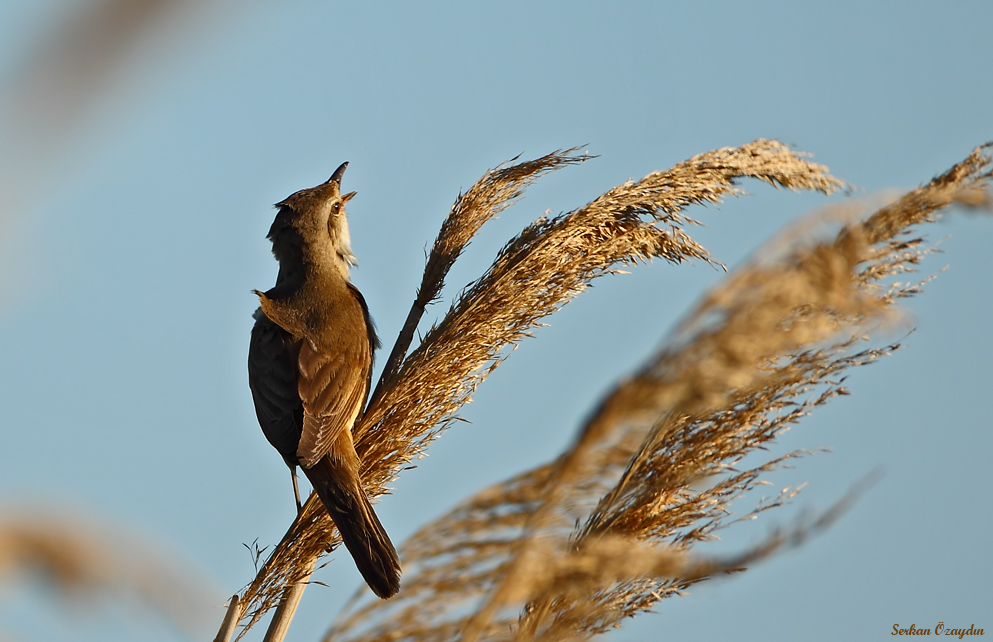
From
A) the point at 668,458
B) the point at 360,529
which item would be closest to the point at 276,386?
the point at 360,529

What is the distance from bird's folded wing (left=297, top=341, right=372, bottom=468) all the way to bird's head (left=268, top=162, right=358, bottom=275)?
0.80 metres

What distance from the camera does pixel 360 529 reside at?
2928mm

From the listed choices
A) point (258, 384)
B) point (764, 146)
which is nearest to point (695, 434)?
point (764, 146)

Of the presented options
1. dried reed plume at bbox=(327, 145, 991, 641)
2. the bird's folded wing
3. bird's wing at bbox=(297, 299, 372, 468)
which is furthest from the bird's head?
dried reed plume at bbox=(327, 145, 991, 641)

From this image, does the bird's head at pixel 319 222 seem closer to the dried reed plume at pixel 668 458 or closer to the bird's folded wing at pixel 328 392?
the bird's folded wing at pixel 328 392

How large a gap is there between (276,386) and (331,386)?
0.27 metres

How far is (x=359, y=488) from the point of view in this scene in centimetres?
300

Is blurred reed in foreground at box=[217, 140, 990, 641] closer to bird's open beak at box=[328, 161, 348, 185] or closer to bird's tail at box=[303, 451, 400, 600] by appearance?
bird's tail at box=[303, 451, 400, 600]

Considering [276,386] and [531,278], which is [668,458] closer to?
[531,278]

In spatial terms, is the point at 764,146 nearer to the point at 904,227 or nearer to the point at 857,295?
the point at 904,227

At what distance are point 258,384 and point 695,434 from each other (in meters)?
2.42

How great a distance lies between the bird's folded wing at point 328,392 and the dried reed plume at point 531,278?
44 cm

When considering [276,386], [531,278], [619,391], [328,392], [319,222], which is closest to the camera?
[619,391]

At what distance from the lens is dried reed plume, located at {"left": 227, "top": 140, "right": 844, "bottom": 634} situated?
2.73m
